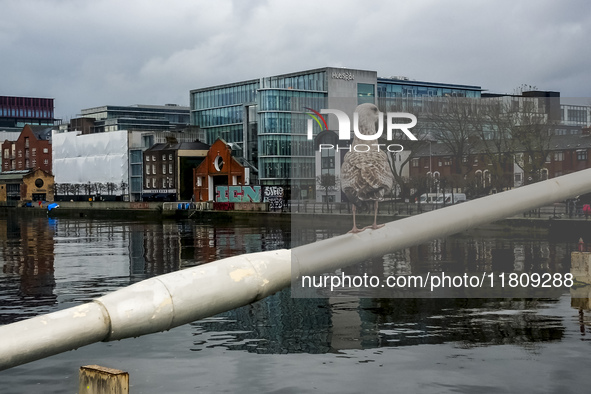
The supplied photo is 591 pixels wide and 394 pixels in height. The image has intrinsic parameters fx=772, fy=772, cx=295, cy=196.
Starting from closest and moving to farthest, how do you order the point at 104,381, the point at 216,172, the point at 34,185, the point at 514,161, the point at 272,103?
the point at 104,381 < the point at 514,161 < the point at 272,103 < the point at 216,172 < the point at 34,185

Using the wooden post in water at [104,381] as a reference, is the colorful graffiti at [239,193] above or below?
above

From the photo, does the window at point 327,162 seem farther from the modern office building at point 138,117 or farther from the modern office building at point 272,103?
the modern office building at point 138,117

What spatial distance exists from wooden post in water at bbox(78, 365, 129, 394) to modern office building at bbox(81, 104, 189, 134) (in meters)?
139

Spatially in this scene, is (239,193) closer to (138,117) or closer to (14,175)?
(138,117)

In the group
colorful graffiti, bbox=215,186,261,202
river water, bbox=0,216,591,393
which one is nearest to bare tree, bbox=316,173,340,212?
river water, bbox=0,216,591,393

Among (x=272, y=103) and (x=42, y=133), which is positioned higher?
(x=42, y=133)

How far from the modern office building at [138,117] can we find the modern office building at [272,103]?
22921mm

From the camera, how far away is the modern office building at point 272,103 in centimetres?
10094

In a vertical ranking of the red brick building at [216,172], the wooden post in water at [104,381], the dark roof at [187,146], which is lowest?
the wooden post in water at [104,381]

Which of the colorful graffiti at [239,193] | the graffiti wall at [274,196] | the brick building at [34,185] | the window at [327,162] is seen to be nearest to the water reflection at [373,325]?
the window at [327,162]

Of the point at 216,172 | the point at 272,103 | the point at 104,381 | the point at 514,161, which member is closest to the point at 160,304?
the point at 104,381

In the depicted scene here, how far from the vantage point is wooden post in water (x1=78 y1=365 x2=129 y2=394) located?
6035 mm

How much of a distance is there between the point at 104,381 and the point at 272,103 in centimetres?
9616

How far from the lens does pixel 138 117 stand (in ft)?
516
